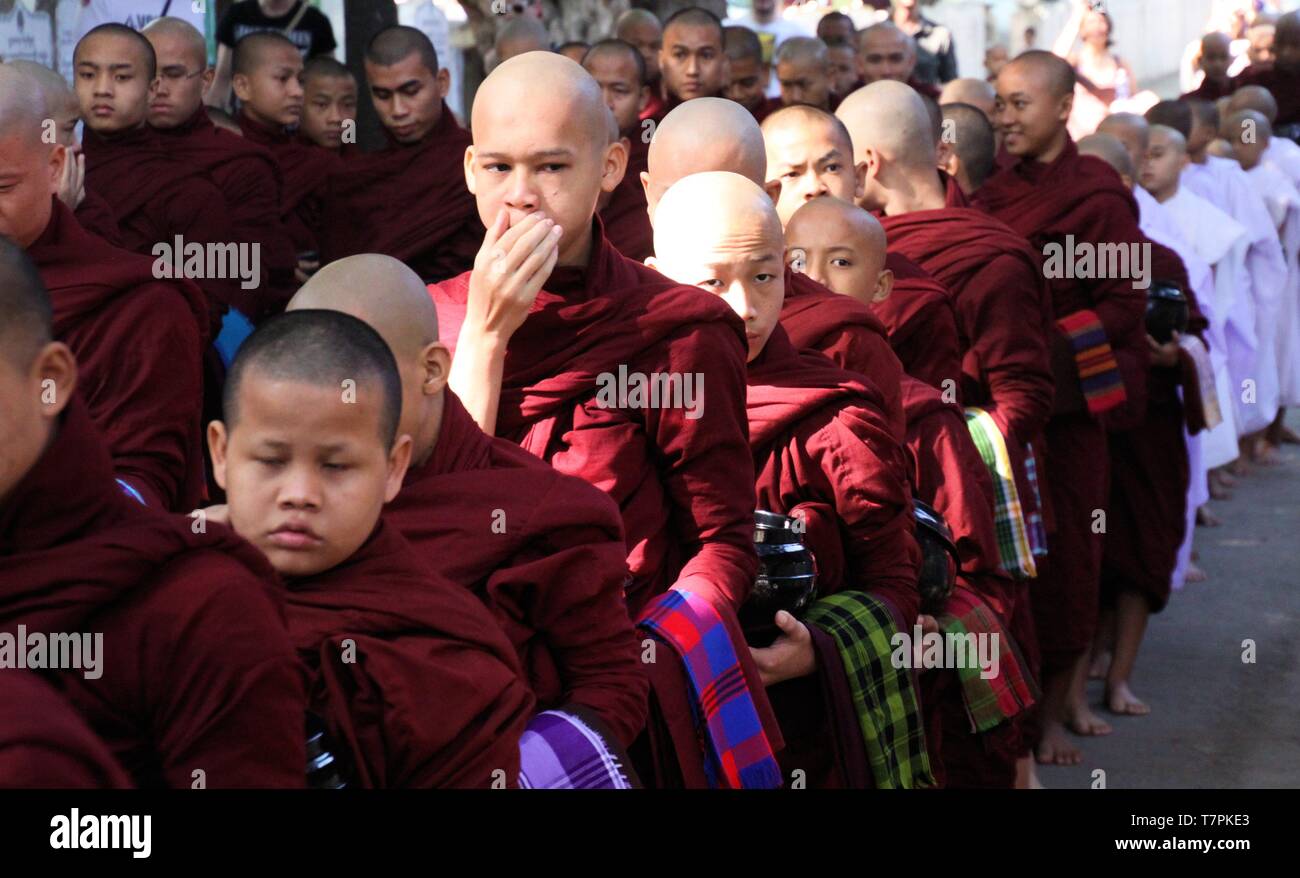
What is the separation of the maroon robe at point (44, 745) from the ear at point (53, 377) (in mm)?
305

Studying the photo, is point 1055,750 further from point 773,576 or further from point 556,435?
point 556,435

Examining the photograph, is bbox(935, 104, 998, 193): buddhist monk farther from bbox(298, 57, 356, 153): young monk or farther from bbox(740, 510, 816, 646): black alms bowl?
bbox(740, 510, 816, 646): black alms bowl

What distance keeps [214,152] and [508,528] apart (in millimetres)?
3989

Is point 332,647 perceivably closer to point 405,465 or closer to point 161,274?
point 405,465

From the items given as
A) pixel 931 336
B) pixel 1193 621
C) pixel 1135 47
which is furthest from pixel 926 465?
pixel 1135 47

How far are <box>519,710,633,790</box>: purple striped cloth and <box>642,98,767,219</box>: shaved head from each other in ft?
6.00

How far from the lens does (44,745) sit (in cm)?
182

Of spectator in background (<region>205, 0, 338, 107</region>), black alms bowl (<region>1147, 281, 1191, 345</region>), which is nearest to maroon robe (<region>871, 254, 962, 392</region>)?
black alms bowl (<region>1147, 281, 1191, 345</region>)

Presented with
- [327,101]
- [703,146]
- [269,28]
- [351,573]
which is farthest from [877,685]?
[269,28]

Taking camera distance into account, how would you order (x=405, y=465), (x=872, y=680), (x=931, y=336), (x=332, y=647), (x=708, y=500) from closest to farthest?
(x=332, y=647), (x=405, y=465), (x=708, y=500), (x=872, y=680), (x=931, y=336)

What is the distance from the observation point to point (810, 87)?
8.42 metres

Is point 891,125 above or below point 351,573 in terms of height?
Answer: above

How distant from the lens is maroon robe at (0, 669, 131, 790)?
1.80 m

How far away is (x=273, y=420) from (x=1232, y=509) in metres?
8.11
